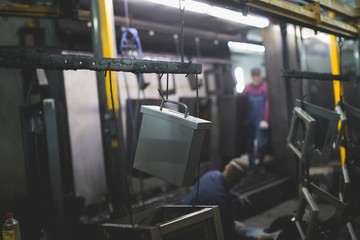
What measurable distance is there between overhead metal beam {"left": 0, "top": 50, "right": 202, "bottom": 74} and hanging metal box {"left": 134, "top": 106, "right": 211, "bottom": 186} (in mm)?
254

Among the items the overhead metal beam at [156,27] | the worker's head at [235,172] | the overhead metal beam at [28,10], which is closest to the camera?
the overhead metal beam at [28,10]

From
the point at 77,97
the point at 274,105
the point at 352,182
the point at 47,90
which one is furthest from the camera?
the point at 274,105

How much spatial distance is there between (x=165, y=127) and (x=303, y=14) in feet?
5.62

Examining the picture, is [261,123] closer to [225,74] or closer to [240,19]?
[225,74]

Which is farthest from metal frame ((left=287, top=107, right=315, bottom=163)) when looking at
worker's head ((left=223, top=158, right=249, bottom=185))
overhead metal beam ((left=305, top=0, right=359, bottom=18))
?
overhead metal beam ((left=305, top=0, right=359, bottom=18))

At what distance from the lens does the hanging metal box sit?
58.7 inches

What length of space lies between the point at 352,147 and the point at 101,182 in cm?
381

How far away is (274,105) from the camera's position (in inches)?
239

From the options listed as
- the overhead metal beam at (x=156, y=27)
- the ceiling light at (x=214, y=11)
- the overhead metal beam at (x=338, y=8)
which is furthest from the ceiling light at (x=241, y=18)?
the overhead metal beam at (x=156, y=27)

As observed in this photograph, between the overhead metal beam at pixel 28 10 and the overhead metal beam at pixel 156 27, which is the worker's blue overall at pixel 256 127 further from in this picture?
the overhead metal beam at pixel 28 10

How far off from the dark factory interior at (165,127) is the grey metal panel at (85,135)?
0.06ft

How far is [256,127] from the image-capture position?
675 cm

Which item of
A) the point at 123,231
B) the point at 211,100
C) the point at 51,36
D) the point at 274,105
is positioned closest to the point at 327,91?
the point at 274,105

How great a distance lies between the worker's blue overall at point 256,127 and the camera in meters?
6.56
